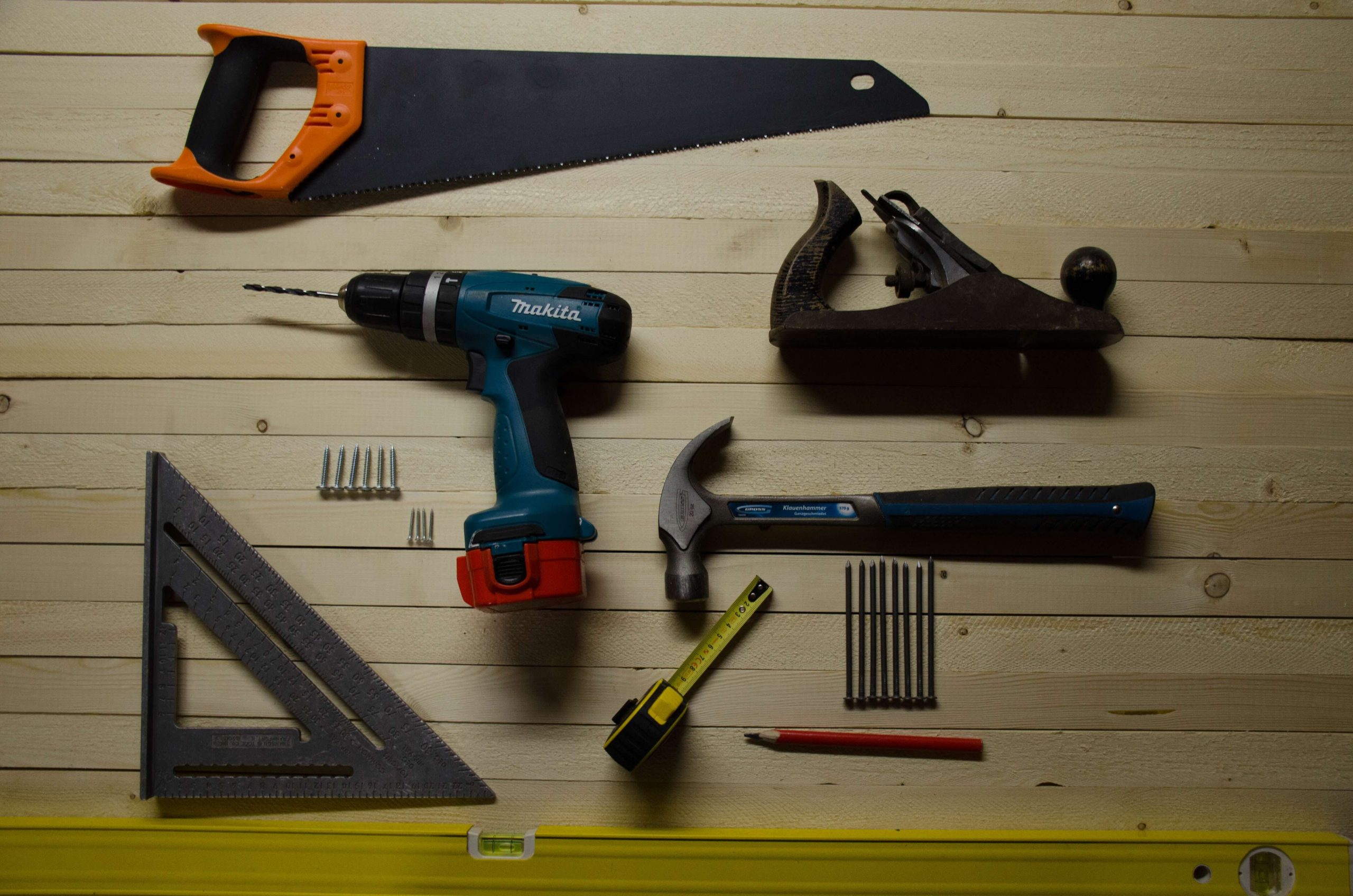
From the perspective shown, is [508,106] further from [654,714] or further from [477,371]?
[654,714]

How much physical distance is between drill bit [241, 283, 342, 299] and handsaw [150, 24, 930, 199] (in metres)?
0.18

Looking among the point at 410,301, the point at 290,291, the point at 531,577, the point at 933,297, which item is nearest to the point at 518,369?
the point at 410,301

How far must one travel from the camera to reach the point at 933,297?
130 centimetres

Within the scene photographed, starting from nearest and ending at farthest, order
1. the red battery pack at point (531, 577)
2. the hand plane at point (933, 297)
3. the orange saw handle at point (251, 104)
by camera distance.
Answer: the red battery pack at point (531, 577)
the hand plane at point (933, 297)
the orange saw handle at point (251, 104)

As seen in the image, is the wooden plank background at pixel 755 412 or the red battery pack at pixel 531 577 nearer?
the red battery pack at pixel 531 577

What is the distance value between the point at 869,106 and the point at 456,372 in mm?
927

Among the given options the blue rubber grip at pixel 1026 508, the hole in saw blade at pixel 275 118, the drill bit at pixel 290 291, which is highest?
the hole in saw blade at pixel 275 118

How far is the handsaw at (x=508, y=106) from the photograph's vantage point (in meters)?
1.43

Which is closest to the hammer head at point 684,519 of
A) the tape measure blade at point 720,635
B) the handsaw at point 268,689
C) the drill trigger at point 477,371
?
the tape measure blade at point 720,635

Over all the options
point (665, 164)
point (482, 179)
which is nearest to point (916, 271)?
point (665, 164)

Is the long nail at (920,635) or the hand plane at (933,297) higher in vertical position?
the hand plane at (933,297)

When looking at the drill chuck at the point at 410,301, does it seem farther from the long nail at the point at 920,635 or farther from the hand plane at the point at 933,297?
the long nail at the point at 920,635

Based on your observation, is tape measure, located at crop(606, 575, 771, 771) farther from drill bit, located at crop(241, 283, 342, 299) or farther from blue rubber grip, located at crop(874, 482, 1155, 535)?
drill bit, located at crop(241, 283, 342, 299)

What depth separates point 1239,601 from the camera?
1.39m
